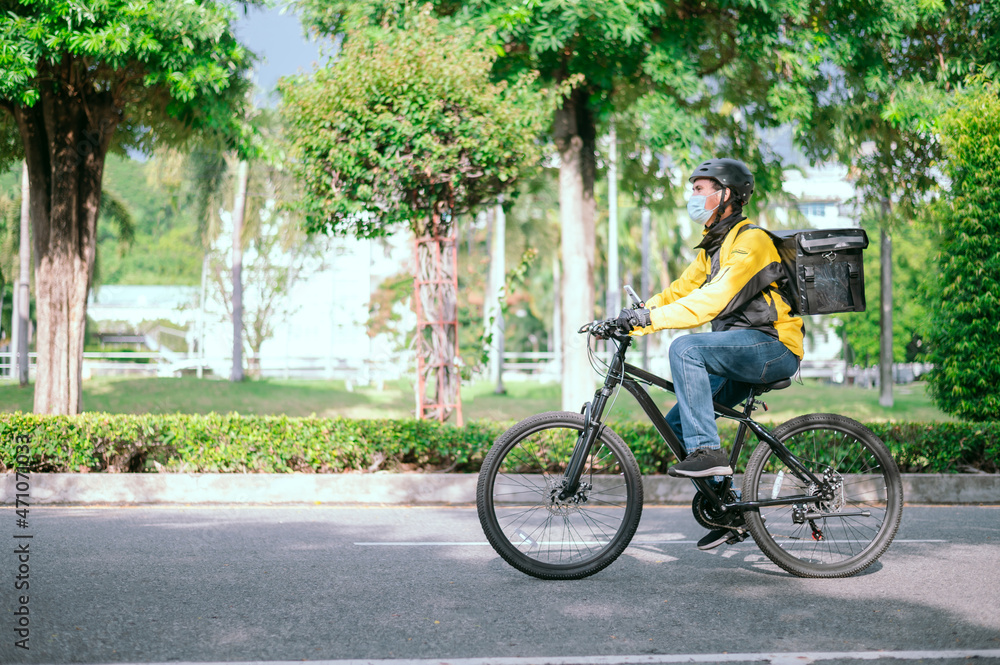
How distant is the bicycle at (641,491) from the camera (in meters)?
4.71

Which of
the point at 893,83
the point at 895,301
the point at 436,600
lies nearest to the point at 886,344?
the point at 893,83

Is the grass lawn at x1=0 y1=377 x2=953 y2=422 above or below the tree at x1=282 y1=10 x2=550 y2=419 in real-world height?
below

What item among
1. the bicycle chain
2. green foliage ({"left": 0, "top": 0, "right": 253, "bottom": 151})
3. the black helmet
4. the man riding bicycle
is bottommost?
the bicycle chain

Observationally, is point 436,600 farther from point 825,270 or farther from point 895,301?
point 895,301

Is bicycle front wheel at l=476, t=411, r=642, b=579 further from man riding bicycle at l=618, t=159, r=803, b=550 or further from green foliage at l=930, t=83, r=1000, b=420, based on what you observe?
green foliage at l=930, t=83, r=1000, b=420

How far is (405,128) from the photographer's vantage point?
10367 mm

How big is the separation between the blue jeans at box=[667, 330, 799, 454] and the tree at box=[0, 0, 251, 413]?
301 inches

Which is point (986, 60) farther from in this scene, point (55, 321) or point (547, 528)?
point (55, 321)

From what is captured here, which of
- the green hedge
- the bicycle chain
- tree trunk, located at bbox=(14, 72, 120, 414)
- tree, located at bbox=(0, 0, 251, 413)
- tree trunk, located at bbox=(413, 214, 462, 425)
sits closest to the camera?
the bicycle chain

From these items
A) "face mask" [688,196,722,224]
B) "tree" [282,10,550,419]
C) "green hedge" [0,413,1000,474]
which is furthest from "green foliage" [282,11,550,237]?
"face mask" [688,196,722,224]

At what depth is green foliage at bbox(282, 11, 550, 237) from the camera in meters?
10.4

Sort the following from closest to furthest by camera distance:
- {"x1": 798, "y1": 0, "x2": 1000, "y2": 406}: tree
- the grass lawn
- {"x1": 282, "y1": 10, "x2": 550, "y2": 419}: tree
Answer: {"x1": 282, "y1": 10, "x2": 550, "y2": 419}: tree → {"x1": 798, "y1": 0, "x2": 1000, "y2": 406}: tree → the grass lawn

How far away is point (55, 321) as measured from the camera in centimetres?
1111

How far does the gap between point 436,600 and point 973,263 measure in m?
9.01
